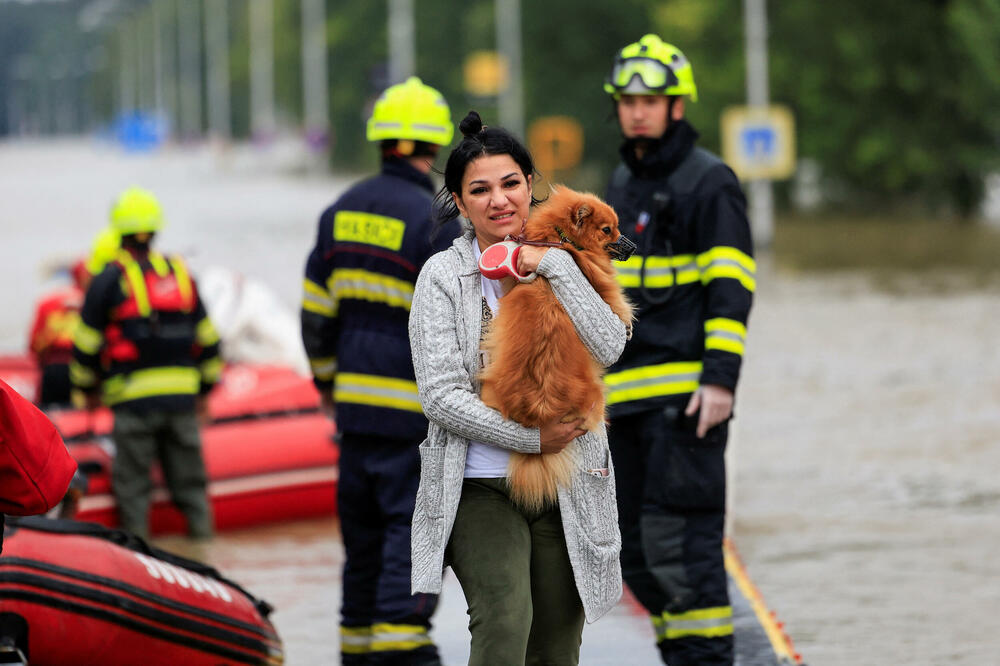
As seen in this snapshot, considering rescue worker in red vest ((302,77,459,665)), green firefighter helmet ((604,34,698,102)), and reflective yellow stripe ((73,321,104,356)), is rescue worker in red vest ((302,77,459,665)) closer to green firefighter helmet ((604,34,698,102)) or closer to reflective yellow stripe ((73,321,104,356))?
green firefighter helmet ((604,34,698,102))

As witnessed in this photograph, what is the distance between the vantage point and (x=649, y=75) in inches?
226

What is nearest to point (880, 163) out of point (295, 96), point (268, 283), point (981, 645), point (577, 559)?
point (268, 283)

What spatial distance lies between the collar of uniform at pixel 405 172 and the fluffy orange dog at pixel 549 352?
1.59 metres

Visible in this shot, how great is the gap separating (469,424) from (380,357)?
162 cm

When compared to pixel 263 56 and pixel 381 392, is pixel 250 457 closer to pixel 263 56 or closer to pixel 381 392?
pixel 381 392

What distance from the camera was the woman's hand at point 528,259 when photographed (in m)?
4.26

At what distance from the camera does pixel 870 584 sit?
7.90 meters

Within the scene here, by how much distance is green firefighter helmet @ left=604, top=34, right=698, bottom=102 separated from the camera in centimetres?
573

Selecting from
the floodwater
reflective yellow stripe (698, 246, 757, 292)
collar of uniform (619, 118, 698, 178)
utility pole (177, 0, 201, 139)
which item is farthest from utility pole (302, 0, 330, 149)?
reflective yellow stripe (698, 246, 757, 292)

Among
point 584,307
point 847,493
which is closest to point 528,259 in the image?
point 584,307

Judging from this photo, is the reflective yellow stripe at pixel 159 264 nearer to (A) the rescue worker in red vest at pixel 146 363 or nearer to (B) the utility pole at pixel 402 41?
(A) the rescue worker in red vest at pixel 146 363

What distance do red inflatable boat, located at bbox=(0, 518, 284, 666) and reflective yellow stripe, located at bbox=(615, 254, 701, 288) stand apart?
5.33 feet

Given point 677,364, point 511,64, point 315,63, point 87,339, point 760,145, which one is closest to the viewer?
point 677,364

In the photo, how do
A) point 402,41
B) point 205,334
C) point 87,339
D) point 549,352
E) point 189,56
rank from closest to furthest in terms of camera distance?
point 549,352 < point 87,339 < point 205,334 < point 402,41 < point 189,56
